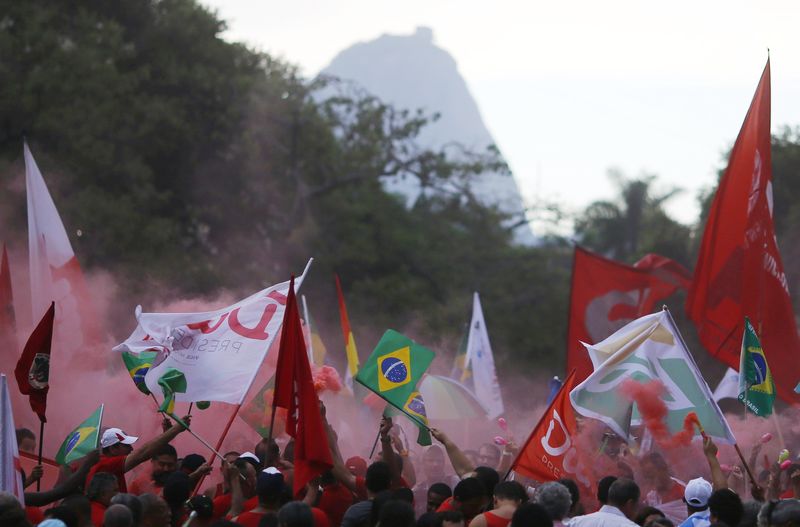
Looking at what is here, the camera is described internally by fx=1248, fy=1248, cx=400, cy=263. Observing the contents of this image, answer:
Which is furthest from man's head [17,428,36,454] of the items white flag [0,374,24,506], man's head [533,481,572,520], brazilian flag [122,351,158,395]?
man's head [533,481,572,520]

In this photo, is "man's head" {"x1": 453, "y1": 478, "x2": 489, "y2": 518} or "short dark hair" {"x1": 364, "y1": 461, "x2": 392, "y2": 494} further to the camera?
"short dark hair" {"x1": 364, "y1": 461, "x2": 392, "y2": 494}

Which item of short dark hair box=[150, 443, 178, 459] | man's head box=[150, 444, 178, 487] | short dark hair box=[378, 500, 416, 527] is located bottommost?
man's head box=[150, 444, 178, 487]

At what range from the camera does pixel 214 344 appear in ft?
30.5

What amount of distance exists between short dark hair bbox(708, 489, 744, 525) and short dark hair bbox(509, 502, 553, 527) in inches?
47.8

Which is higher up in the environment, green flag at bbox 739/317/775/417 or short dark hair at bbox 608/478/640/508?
green flag at bbox 739/317/775/417

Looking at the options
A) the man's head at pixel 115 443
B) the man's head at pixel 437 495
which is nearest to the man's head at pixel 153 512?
the man's head at pixel 437 495

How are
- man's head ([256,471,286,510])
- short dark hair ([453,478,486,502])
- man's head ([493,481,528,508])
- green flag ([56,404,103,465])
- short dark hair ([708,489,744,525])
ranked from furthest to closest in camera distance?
green flag ([56,404,103,465]) < short dark hair ([453,478,486,502]) < man's head ([256,471,286,510]) < man's head ([493,481,528,508]) < short dark hair ([708,489,744,525])

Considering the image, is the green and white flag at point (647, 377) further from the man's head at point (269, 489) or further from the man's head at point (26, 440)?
the man's head at point (26, 440)

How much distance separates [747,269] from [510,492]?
5.66 m

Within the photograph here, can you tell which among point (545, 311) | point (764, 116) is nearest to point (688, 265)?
point (545, 311)

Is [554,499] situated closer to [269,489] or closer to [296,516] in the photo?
[296,516]

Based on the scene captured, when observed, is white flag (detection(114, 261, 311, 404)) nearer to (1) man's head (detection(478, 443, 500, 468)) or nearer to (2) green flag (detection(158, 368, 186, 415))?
(2) green flag (detection(158, 368, 186, 415))

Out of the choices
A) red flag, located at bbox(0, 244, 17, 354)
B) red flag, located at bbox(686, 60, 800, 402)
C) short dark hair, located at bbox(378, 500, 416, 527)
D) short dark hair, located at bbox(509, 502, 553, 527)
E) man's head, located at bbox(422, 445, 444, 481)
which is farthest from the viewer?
red flag, located at bbox(0, 244, 17, 354)

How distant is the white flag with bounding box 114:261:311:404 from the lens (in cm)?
902
